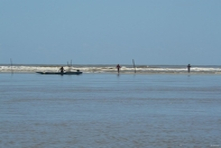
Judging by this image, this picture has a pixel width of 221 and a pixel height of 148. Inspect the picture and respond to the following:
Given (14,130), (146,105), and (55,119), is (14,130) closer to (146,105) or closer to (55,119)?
(55,119)

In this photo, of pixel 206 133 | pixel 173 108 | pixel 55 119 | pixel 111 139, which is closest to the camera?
pixel 111 139

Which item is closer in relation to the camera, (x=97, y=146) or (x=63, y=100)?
(x=97, y=146)

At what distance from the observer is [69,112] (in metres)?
19.6

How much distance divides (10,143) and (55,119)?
438 centimetres

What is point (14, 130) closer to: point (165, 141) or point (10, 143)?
point (10, 143)

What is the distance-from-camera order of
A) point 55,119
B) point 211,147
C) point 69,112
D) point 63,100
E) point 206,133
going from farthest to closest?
1. point 63,100
2. point 69,112
3. point 55,119
4. point 206,133
5. point 211,147

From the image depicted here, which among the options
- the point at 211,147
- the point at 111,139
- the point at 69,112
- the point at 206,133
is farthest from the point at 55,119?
the point at 211,147

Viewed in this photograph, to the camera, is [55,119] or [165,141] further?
[55,119]

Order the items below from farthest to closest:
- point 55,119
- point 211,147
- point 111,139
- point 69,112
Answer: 1. point 69,112
2. point 55,119
3. point 111,139
4. point 211,147

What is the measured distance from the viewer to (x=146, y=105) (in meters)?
22.7

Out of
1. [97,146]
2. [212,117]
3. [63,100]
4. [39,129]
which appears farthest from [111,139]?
[63,100]

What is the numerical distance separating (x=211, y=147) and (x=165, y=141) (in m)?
1.32

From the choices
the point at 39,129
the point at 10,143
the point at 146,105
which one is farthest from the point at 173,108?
the point at 10,143

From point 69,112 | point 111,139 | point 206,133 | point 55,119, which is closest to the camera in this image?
point 111,139
